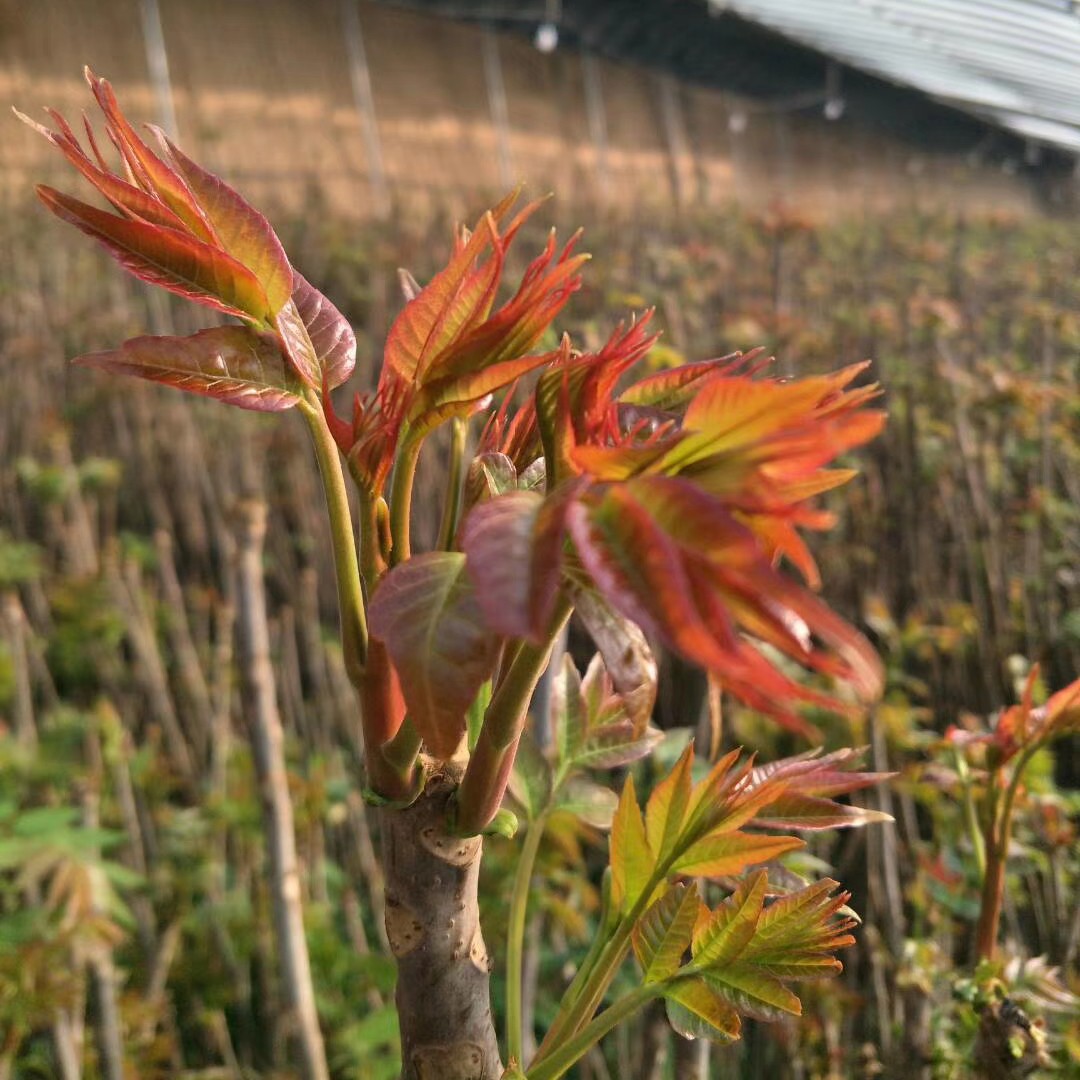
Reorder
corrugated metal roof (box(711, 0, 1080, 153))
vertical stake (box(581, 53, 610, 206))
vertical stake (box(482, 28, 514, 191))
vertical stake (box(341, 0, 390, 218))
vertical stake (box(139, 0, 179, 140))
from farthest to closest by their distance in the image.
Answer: vertical stake (box(581, 53, 610, 206))
vertical stake (box(482, 28, 514, 191))
vertical stake (box(341, 0, 390, 218))
vertical stake (box(139, 0, 179, 140))
corrugated metal roof (box(711, 0, 1080, 153))

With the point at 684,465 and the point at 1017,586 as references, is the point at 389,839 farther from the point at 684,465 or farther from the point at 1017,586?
the point at 1017,586

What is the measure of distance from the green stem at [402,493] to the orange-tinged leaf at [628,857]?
5.6 inches

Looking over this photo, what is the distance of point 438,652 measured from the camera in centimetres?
28

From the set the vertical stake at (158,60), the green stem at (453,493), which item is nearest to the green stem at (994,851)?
the green stem at (453,493)

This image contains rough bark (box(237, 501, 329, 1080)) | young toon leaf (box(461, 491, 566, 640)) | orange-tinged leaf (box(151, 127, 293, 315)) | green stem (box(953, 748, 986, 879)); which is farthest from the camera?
rough bark (box(237, 501, 329, 1080))

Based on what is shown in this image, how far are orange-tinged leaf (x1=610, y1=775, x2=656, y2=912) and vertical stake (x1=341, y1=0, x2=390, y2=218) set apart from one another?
32.8 feet

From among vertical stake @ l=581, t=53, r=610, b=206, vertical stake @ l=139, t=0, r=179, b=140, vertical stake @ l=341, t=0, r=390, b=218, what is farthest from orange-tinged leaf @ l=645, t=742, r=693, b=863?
vertical stake @ l=581, t=53, r=610, b=206

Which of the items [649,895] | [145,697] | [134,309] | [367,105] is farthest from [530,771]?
[367,105]

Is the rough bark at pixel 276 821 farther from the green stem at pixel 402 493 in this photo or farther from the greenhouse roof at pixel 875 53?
the greenhouse roof at pixel 875 53

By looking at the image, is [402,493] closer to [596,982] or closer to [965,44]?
[596,982]

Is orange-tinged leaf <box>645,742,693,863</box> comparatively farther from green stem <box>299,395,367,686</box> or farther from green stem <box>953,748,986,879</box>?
green stem <box>953,748,986,879</box>

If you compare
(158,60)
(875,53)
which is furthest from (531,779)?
(158,60)

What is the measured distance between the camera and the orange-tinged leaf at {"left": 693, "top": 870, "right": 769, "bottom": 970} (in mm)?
406

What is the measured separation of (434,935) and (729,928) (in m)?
0.13
